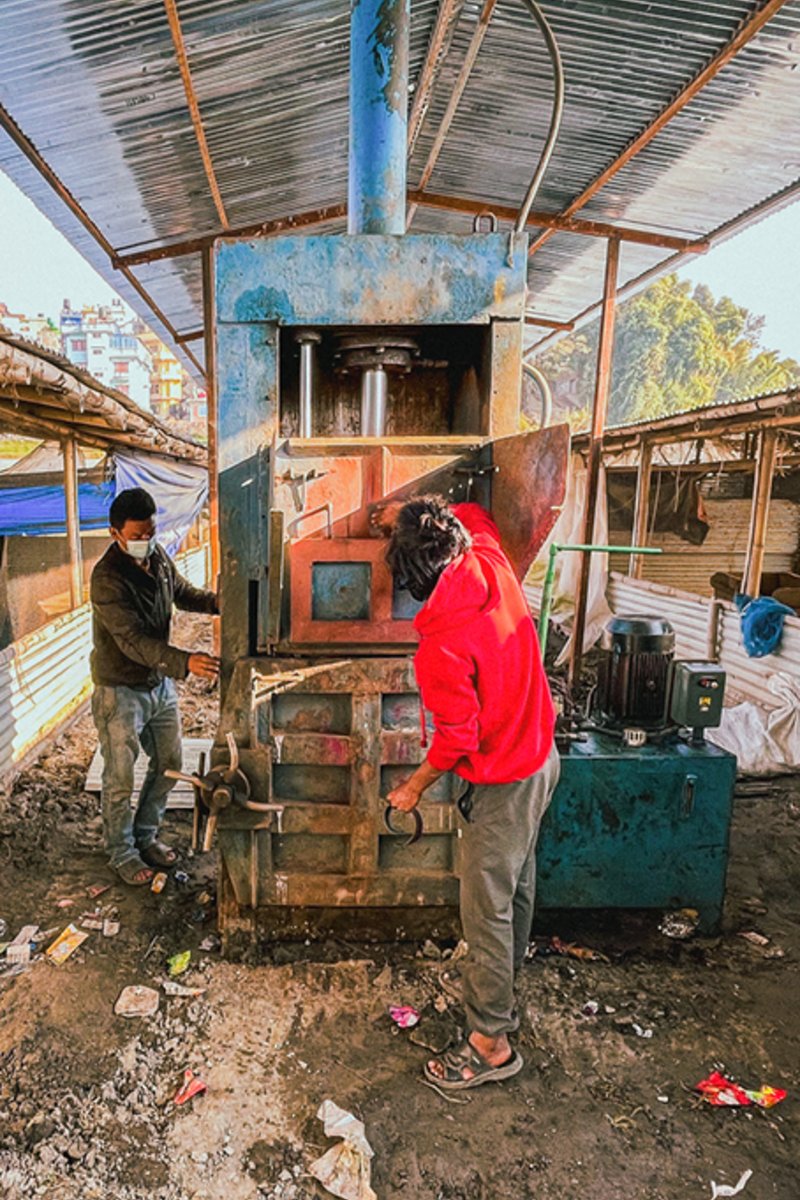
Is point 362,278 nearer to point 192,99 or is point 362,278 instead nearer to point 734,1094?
point 192,99

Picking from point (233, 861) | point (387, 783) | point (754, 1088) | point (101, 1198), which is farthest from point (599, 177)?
point (101, 1198)

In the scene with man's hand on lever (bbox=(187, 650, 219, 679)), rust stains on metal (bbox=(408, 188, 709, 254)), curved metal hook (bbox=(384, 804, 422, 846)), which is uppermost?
rust stains on metal (bbox=(408, 188, 709, 254))

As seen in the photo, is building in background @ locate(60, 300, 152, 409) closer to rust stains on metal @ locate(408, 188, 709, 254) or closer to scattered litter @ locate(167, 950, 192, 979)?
rust stains on metal @ locate(408, 188, 709, 254)

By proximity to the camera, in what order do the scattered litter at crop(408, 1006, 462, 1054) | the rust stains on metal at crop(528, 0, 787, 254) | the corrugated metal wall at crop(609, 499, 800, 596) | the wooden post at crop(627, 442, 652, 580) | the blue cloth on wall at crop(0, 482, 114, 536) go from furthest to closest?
1. the corrugated metal wall at crop(609, 499, 800, 596)
2. the wooden post at crop(627, 442, 652, 580)
3. the blue cloth on wall at crop(0, 482, 114, 536)
4. the rust stains on metal at crop(528, 0, 787, 254)
5. the scattered litter at crop(408, 1006, 462, 1054)

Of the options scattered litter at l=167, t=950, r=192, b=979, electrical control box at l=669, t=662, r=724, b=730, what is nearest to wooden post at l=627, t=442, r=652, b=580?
electrical control box at l=669, t=662, r=724, b=730

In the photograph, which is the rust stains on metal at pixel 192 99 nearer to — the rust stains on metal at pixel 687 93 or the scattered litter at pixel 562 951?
the rust stains on metal at pixel 687 93

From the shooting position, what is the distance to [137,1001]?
2.78 m

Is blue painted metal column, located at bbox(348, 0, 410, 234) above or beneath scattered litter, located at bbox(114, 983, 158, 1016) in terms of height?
above

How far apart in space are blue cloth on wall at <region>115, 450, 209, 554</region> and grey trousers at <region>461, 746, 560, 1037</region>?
5.84 m

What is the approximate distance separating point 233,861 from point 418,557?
157cm

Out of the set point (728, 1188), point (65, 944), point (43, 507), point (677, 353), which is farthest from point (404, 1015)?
point (677, 353)

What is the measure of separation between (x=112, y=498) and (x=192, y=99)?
15.9 ft

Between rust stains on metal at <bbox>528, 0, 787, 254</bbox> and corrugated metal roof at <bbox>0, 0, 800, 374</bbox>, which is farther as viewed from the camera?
corrugated metal roof at <bbox>0, 0, 800, 374</bbox>

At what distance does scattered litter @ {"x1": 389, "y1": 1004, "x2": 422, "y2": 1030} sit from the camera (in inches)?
106
